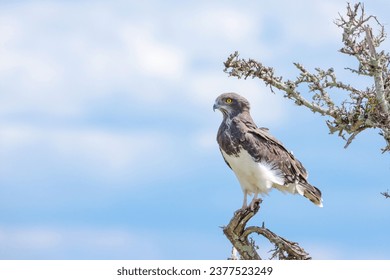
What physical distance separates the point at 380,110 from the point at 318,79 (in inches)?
45.7

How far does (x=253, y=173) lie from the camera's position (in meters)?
12.5

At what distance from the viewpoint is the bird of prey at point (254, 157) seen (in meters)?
12.4

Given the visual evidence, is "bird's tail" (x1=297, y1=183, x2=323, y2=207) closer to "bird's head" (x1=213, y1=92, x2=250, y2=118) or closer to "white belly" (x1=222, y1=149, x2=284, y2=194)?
"white belly" (x1=222, y1=149, x2=284, y2=194)

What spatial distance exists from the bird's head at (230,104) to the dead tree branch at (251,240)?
1.60 m

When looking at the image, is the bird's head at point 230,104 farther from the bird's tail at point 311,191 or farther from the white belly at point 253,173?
the bird's tail at point 311,191

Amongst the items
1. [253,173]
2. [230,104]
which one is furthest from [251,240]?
[230,104]

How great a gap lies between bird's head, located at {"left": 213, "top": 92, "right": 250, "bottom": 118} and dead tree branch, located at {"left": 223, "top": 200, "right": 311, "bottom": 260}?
160 centimetres

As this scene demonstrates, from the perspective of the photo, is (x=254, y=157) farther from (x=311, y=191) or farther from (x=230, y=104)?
(x=311, y=191)
